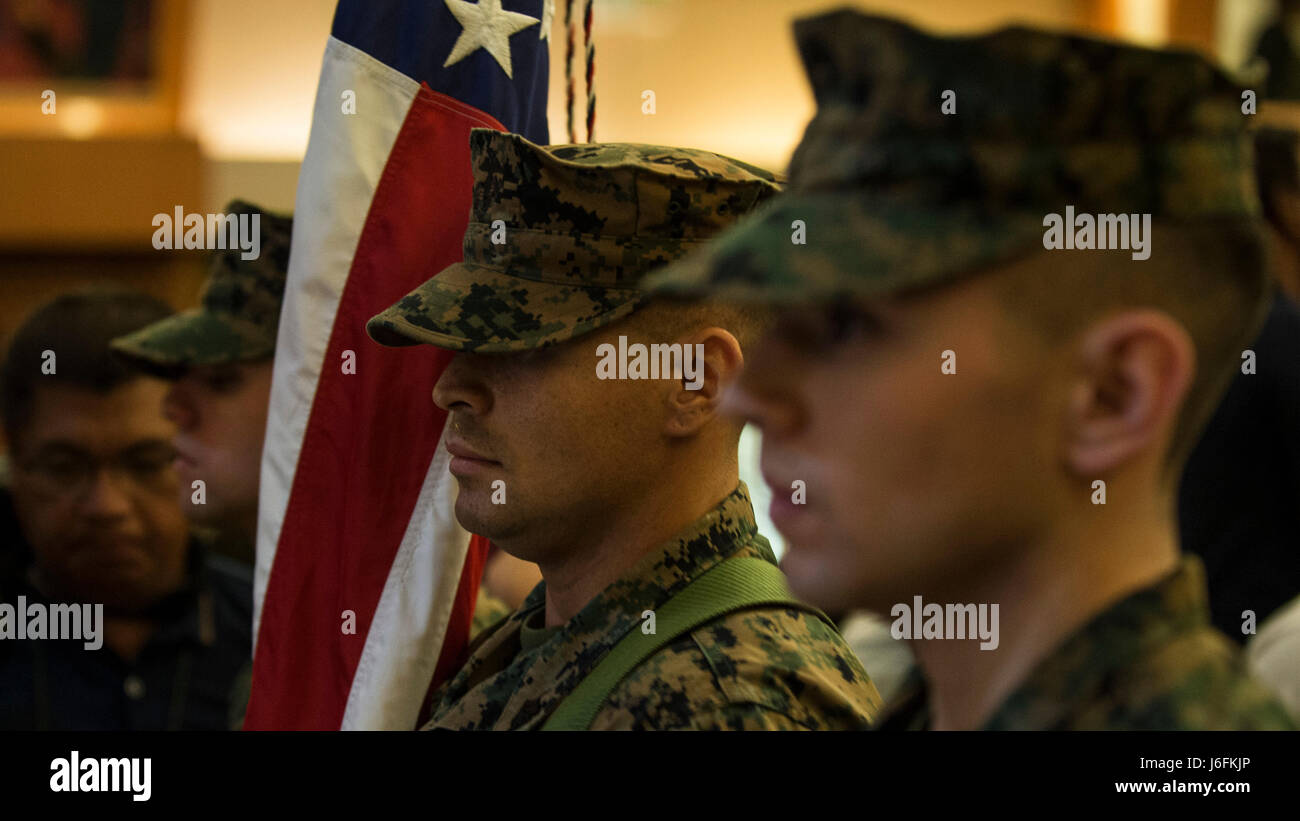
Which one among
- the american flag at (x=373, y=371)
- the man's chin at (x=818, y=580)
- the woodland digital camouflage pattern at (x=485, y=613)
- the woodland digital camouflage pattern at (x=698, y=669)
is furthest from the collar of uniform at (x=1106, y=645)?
the woodland digital camouflage pattern at (x=485, y=613)

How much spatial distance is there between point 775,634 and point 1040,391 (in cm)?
55

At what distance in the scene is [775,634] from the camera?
1223 mm

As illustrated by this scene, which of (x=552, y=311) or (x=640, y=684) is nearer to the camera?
(x=640, y=684)

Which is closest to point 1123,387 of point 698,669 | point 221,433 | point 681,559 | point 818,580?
point 818,580

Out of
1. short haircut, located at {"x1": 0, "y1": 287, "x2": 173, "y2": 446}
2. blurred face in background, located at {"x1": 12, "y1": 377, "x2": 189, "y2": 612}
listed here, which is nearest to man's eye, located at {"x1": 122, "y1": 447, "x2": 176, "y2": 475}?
blurred face in background, located at {"x1": 12, "y1": 377, "x2": 189, "y2": 612}

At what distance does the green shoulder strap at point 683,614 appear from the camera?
1196 mm

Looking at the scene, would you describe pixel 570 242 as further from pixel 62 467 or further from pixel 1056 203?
pixel 62 467

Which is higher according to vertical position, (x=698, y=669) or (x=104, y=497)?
(x=104, y=497)

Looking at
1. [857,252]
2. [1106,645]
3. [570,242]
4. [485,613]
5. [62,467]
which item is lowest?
[485,613]

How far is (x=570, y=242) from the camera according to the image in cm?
131

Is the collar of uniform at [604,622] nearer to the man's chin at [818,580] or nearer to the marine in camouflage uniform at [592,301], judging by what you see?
the marine in camouflage uniform at [592,301]

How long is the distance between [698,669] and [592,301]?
387mm
